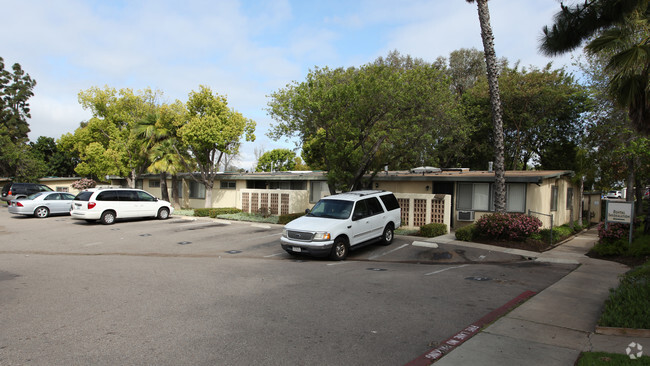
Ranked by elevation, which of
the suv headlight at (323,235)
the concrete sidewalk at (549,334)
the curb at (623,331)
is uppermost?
the suv headlight at (323,235)

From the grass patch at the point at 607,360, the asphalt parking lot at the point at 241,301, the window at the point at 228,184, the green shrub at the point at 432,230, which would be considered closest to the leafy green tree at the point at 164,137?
the window at the point at 228,184

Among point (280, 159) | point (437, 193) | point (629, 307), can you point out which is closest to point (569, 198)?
point (437, 193)

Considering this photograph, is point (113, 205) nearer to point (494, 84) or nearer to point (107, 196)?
point (107, 196)

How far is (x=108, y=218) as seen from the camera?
18984 millimetres

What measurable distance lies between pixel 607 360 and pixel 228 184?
984 inches

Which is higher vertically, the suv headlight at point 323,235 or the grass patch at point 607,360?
the suv headlight at point 323,235

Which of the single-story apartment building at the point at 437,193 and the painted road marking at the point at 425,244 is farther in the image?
the single-story apartment building at the point at 437,193

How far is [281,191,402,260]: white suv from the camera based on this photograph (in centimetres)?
1091

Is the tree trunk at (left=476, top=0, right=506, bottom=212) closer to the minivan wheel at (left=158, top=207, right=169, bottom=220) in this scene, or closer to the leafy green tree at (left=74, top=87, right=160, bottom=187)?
the minivan wheel at (left=158, top=207, right=169, bottom=220)

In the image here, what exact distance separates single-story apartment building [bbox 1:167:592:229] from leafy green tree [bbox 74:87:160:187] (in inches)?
319

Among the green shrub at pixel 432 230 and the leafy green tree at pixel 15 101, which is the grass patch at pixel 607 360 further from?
the leafy green tree at pixel 15 101

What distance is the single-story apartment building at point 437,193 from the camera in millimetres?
16328

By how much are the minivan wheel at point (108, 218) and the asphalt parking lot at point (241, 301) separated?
17.3 ft

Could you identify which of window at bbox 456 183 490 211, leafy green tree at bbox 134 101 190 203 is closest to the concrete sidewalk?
window at bbox 456 183 490 211
